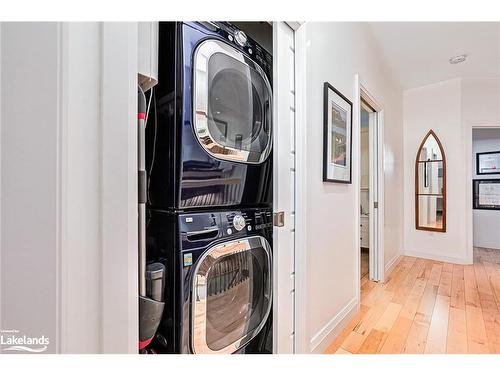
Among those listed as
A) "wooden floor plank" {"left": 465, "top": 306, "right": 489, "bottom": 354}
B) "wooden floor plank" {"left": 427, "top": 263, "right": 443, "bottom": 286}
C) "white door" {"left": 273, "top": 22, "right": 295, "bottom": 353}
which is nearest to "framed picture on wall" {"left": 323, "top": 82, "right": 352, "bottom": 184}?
"white door" {"left": 273, "top": 22, "right": 295, "bottom": 353}

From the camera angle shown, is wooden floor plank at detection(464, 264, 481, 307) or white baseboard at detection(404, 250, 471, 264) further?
white baseboard at detection(404, 250, 471, 264)

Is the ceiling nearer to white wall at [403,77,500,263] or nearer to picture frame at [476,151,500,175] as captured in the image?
white wall at [403,77,500,263]

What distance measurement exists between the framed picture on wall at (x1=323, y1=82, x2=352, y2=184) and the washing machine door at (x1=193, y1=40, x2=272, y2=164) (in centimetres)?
47

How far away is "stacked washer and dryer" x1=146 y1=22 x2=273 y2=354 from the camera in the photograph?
920 millimetres

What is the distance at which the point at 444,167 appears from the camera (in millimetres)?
3459

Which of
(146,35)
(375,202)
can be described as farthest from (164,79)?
(375,202)

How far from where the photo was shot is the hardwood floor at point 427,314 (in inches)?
62.3

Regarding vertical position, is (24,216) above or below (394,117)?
below

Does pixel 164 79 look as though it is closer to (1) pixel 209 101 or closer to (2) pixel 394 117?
(1) pixel 209 101

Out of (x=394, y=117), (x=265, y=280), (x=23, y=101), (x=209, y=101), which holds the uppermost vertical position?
(x=394, y=117)

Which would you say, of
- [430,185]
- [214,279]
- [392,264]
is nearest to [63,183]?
[214,279]

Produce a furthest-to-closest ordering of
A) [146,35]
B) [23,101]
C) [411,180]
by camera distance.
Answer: [411,180] → [146,35] → [23,101]

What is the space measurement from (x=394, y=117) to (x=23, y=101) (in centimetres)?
389

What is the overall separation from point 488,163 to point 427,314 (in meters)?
3.85
